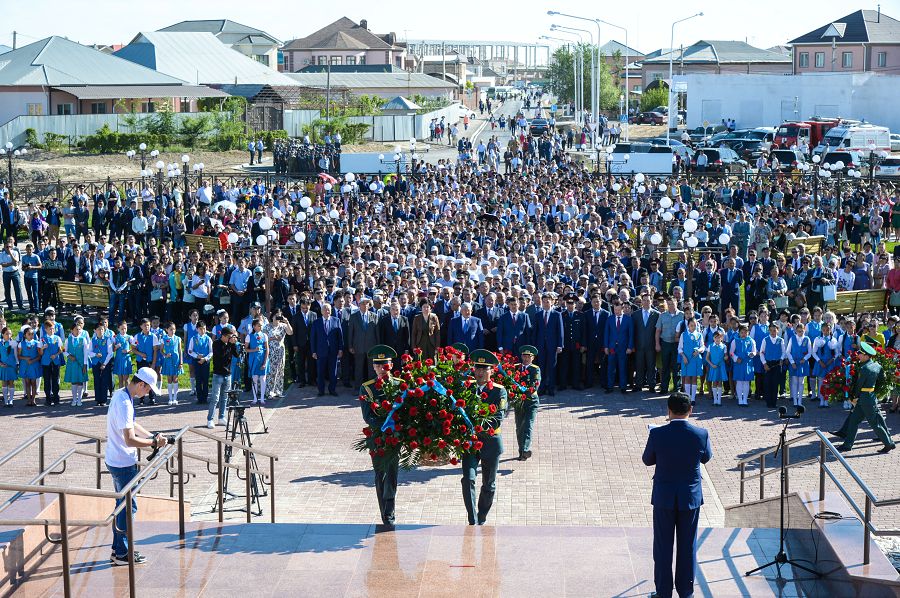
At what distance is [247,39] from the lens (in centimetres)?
12081

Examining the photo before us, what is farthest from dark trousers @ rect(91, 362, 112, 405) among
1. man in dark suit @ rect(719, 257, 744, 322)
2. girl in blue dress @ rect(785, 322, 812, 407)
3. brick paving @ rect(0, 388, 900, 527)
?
man in dark suit @ rect(719, 257, 744, 322)

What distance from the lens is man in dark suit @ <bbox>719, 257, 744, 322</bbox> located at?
22.2 m

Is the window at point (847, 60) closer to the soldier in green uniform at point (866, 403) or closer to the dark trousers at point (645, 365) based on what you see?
the dark trousers at point (645, 365)

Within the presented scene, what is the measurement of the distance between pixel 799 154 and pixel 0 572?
150ft

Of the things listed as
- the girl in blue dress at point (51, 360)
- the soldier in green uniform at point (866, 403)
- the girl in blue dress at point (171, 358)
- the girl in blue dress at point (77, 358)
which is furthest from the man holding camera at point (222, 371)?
the soldier in green uniform at point (866, 403)

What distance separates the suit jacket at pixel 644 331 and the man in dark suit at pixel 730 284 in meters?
4.37

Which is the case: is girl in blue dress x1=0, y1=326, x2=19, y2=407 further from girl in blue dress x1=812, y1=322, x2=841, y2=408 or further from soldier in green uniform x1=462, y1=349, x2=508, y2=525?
girl in blue dress x1=812, y1=322, x2=841, y2=408

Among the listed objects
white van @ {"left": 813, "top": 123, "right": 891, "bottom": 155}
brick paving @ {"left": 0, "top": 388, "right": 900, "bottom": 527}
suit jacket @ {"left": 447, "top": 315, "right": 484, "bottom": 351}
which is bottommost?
brick paving @ {"left": 0, "top": 388, "right": 900, "bottom": 527}

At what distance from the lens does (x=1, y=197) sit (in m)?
32.3

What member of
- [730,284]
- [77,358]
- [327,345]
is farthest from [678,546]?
[730,284]

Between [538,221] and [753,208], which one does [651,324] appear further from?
[753,208]

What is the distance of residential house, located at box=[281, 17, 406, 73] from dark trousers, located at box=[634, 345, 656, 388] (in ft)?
381

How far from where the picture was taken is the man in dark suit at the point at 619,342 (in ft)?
59.7

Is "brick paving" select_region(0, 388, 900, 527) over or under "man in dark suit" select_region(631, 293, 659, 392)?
under
